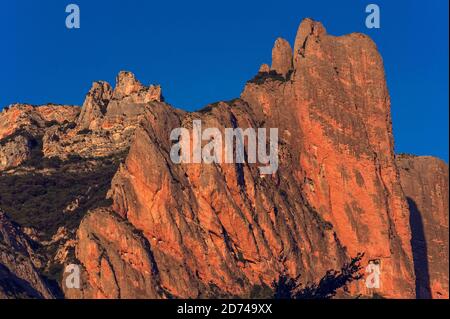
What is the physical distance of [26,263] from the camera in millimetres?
199000
